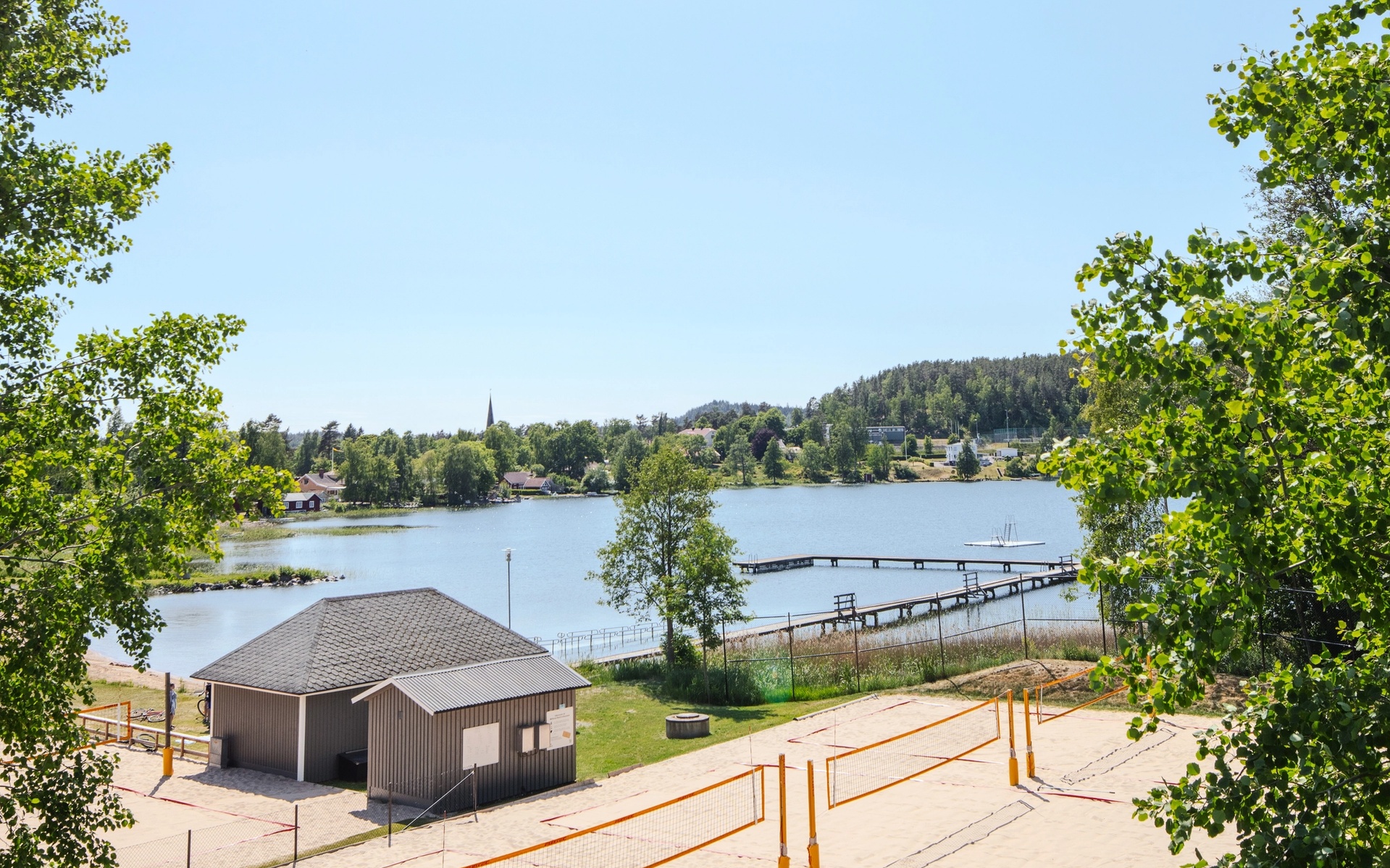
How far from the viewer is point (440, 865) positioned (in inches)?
581

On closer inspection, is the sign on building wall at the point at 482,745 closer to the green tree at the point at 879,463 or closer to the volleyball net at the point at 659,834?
the volleyball net at the point at 659,834

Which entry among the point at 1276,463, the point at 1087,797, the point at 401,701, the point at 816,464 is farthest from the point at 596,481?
the point at 1276,463

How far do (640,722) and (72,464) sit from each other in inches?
707

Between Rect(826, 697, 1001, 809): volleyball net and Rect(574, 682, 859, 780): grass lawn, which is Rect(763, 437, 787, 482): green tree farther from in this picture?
Rect(826, 697, 1001, 809): volleyball net

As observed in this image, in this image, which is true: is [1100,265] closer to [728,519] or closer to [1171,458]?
[1171,458]

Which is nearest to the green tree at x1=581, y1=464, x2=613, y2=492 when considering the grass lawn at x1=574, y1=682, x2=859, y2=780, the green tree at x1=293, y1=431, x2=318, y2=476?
the green tree at x1=293, y1=431, x2=318, y2=476

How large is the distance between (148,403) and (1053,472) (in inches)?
344

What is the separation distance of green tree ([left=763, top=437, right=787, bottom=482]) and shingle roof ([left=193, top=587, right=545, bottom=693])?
161808 mm

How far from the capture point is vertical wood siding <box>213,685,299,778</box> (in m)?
21.1

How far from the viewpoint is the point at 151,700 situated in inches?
1223

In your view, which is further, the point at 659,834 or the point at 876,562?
the point at 876,562

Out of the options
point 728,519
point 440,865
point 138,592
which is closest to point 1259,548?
point 138,592

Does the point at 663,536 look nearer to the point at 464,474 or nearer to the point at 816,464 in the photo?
the point at 464,474

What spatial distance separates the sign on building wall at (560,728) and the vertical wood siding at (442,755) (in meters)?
0.21
